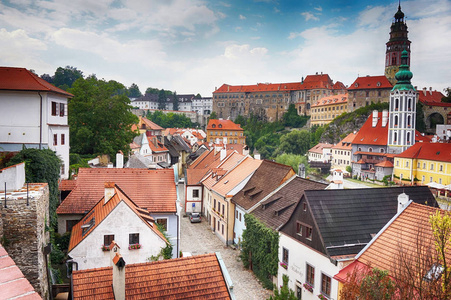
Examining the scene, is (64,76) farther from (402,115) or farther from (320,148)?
(402,115)

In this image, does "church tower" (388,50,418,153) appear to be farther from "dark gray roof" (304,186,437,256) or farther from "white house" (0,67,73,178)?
"white house" (0,67,73,178)

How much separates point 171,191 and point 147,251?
5.54 meters

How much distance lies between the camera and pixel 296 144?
93.0 meters

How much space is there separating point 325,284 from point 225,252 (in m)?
10.6

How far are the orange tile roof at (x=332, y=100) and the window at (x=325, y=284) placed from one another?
9664 cm

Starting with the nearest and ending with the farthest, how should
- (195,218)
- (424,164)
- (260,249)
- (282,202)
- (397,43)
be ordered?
1. (260,249)
2. (282,202)
3. (195,218)
4. (424,164)
5. (397,43)

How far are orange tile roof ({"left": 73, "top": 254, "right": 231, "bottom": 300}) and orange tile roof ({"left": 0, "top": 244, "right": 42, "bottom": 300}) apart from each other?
4080 mm

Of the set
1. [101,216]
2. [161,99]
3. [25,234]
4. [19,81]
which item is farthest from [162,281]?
[161,99]

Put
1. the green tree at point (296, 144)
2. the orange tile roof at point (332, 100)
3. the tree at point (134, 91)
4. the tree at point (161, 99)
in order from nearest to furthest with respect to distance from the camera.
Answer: the green tree at point (296, 144) → the orange tile roof at point (332, 100) → the tree at point (161, 99) → the tree at point (134, 91)

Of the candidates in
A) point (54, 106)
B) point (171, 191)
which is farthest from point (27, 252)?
point (54, 106)

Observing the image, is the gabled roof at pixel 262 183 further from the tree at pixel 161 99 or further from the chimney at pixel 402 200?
the tree at pixel 161 99

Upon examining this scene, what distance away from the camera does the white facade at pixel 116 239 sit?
48.0ft

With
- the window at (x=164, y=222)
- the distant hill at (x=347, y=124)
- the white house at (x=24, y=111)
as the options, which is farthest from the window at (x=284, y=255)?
the distant hill at (x=347, y=124)

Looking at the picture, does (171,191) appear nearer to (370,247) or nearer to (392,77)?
(370,247)
